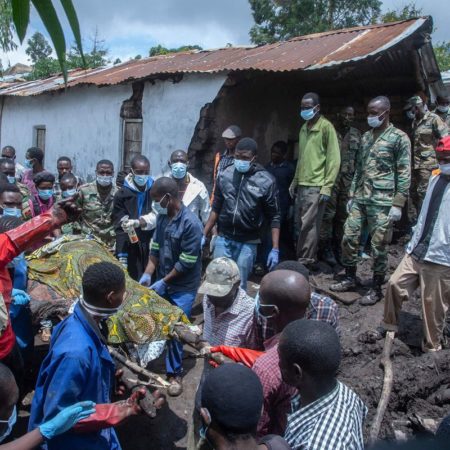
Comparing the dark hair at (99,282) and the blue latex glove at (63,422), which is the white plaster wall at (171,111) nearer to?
the dark hair at (99,282)

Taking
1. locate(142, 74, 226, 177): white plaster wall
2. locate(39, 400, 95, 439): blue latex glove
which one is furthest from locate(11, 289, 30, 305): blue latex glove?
locate(142, 74, 226, 177): white plaster wall

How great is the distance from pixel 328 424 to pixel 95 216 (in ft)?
15.0

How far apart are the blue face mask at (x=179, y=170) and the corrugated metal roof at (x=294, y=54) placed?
1598mm

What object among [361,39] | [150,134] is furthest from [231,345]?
[150,134]

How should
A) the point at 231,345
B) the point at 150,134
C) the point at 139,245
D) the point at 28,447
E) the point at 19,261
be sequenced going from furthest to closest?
the point at 150,134 → the point at 139,245 → the point at 19,261 → the point at 231,345 → the point at 28,447

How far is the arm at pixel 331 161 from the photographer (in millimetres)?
5797

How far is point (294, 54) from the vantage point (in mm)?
6820

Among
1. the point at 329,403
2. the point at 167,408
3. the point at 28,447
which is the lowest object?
the point at 167,408

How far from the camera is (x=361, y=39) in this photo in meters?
6.48

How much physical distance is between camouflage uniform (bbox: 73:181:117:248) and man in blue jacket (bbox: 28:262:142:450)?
134 inches

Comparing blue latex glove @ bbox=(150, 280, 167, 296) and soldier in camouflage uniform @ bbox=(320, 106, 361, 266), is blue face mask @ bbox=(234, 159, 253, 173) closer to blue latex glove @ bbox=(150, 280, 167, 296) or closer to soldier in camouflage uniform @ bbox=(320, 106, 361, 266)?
blue latex glove @ bbox=(150, 280, 167, 296)

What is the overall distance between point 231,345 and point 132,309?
3.72ft

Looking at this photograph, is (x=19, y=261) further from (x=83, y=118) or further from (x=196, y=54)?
(x=83, y=118)

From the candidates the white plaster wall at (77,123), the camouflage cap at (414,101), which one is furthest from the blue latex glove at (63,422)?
the white plaster wall at (77,123)
